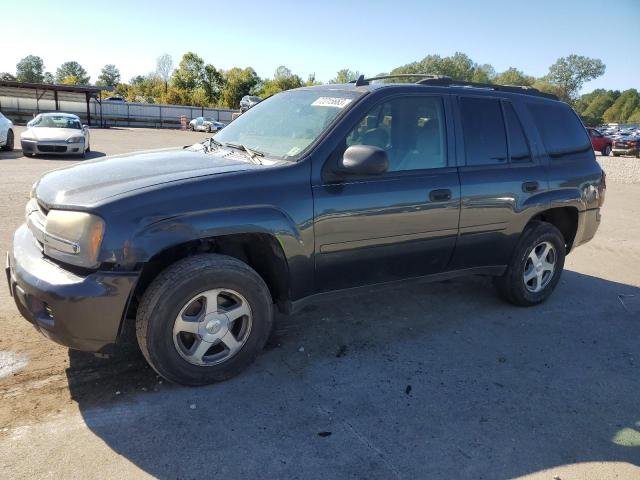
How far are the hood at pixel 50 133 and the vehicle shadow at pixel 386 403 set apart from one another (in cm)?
1280

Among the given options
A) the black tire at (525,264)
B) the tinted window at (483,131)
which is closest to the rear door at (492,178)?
the tinted window at (483,131)

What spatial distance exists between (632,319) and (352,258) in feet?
10.2

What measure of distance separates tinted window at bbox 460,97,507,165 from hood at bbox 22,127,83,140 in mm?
13350

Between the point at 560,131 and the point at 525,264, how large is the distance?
4.45 feet

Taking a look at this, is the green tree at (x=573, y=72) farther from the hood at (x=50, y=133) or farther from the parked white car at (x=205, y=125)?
the hood at (x=50, y=133)

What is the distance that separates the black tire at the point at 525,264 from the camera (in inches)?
182

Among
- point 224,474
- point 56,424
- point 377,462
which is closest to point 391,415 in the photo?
point 377,462

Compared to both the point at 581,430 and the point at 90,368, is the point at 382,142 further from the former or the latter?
the point at 90,368

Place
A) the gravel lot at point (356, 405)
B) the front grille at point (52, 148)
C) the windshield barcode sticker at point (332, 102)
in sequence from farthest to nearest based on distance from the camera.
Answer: the front grille at point (52, 148)
the windshield barcode sticker at point (332, 102)
the gravel lot at point (356, 405)

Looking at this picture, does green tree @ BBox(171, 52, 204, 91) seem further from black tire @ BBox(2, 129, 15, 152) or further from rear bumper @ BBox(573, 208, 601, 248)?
rear bumper @ BBox(573, 208, 601, 248)

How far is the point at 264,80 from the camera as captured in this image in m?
82.4

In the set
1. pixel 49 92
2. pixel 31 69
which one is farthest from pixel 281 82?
pixel 31 69

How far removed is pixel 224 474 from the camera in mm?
2445

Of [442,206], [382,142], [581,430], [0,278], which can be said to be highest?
[382,142]
